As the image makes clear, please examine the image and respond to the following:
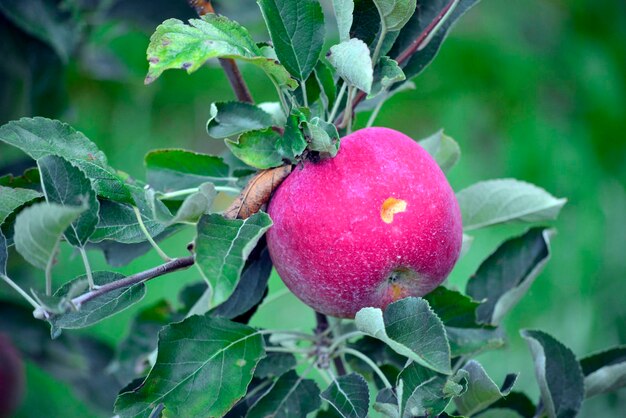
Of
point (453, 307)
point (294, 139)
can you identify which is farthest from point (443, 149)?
point (294, 139)

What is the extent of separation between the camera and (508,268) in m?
1.03

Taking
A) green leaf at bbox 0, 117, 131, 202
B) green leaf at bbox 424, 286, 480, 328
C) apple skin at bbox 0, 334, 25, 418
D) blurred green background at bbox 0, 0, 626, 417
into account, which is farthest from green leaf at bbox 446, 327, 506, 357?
apple skin at bbox 0, 334, 25, 418

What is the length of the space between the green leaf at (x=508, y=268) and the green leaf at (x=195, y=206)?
47 centimetres

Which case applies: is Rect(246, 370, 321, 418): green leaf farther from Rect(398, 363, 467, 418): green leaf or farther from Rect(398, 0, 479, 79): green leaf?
Rect(398, 0, 479, 79): green leaf

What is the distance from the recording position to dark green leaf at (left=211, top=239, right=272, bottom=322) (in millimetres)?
868

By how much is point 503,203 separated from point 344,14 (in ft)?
1.23

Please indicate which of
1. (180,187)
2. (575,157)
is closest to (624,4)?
(575,157)

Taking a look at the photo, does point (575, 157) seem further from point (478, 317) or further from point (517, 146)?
point (478, 317)

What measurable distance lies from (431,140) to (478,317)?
0.88ft

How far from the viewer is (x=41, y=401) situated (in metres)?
1.93

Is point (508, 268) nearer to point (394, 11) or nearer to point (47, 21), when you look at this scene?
point (394, 11)

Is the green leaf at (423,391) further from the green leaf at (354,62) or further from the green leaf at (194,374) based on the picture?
the green leaf at (354,62)

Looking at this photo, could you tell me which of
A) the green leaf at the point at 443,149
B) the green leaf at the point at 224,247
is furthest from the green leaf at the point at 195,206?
the green leaf at the point at 443,149

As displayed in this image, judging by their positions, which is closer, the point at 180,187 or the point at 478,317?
the point at 180,187
